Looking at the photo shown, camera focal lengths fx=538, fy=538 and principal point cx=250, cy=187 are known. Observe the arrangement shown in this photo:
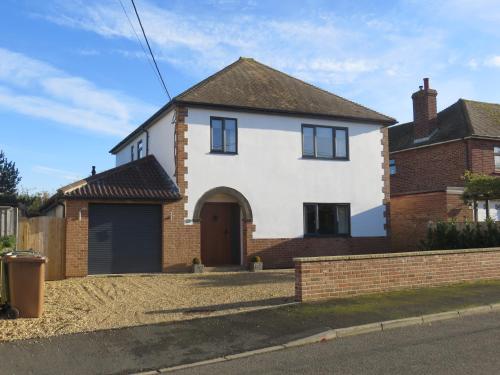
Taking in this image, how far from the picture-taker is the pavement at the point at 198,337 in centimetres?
661

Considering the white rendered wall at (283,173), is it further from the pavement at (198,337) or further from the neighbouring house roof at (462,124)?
the pavement at (198,337)

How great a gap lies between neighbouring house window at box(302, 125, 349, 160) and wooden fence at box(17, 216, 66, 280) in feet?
28.0

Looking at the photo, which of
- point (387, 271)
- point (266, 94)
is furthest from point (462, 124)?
point (387, 271)

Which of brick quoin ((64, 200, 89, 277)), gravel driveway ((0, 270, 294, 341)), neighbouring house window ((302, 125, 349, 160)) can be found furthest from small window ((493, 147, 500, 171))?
brick quoin ((64, 200, 89, 277))

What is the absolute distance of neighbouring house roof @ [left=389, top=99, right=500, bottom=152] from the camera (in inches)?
1010

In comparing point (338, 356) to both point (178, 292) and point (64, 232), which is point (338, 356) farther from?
point (64, 232)

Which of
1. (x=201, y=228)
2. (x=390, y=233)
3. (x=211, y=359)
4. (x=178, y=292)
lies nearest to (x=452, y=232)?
(x=390, y=233)

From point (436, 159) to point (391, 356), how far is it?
2170 centimetres

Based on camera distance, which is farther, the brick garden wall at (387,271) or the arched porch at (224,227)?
the arched porch at (224,227)

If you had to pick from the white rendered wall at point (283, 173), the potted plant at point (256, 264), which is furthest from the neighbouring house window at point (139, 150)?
the potted plant at point (256, 264)

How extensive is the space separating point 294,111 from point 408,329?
37.4ft

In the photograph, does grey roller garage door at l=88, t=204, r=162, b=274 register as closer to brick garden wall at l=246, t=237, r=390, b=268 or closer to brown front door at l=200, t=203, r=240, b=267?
brown front door at l=200, t=203, r=240, b=267

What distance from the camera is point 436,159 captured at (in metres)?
26.7

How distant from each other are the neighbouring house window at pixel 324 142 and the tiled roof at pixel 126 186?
5.08m
